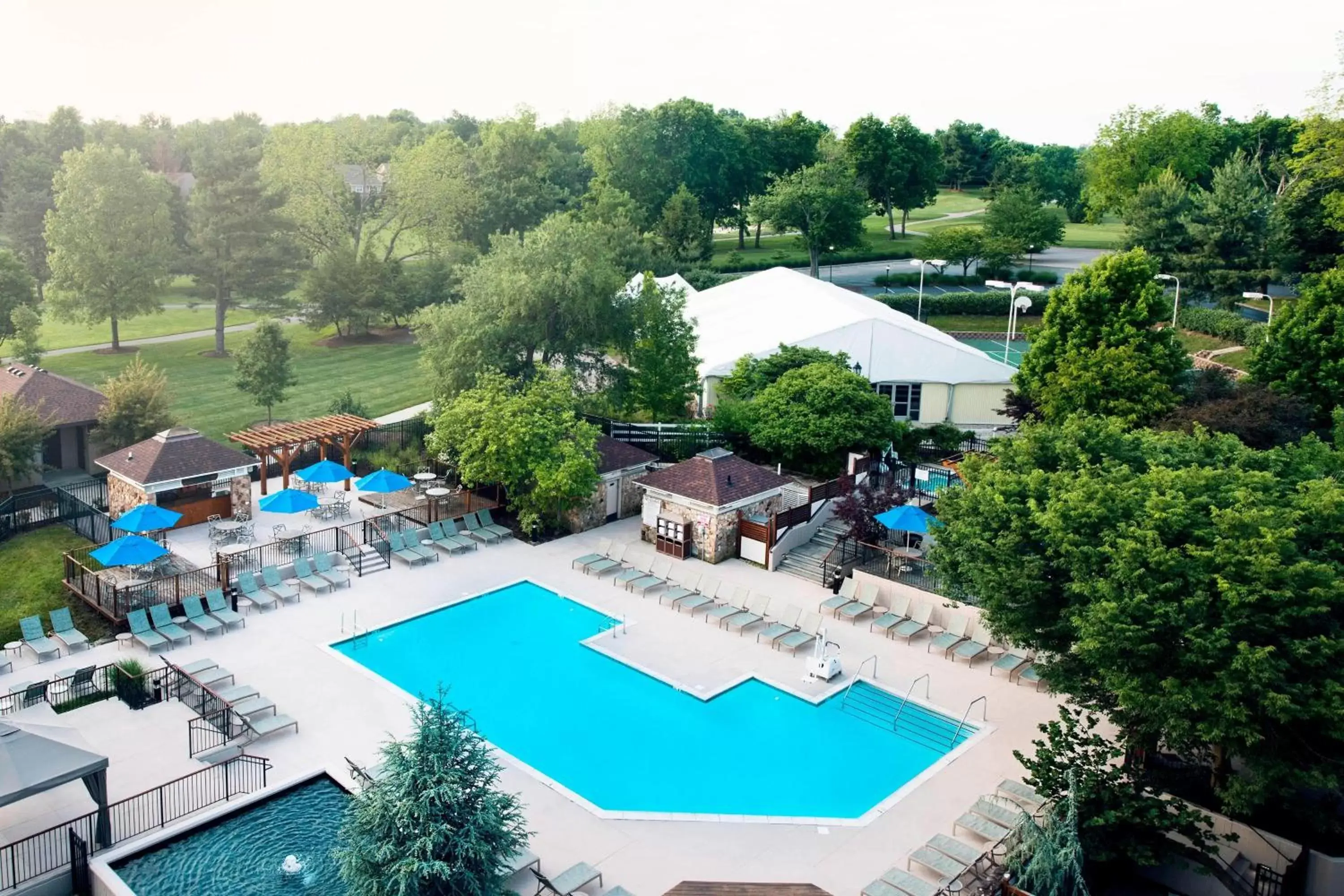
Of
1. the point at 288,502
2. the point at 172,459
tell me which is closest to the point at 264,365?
the point at 172,459

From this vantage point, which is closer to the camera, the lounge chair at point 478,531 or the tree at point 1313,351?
the lounge chair at point 478,531

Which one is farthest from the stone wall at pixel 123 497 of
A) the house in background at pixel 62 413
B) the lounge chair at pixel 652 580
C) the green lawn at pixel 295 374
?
the lounge chair at pixel 652 580

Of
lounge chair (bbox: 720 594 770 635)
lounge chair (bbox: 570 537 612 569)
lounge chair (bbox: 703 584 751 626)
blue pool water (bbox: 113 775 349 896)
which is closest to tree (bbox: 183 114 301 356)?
lounge chair (bbox: 570 537 612 569)

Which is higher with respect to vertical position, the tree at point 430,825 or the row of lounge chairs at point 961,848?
the tree at point 430,825

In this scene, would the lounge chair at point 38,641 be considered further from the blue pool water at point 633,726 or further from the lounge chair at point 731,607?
the lounge chair at point 731,607

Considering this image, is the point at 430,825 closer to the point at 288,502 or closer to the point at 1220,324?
the point at 288,502

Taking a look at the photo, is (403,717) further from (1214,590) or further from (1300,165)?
(1300,165)

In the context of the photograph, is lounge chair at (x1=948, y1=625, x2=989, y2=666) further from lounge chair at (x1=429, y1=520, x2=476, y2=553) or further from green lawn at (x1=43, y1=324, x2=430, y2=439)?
green lawn at (x1=43, y1=324, x2=430, y2=439)
